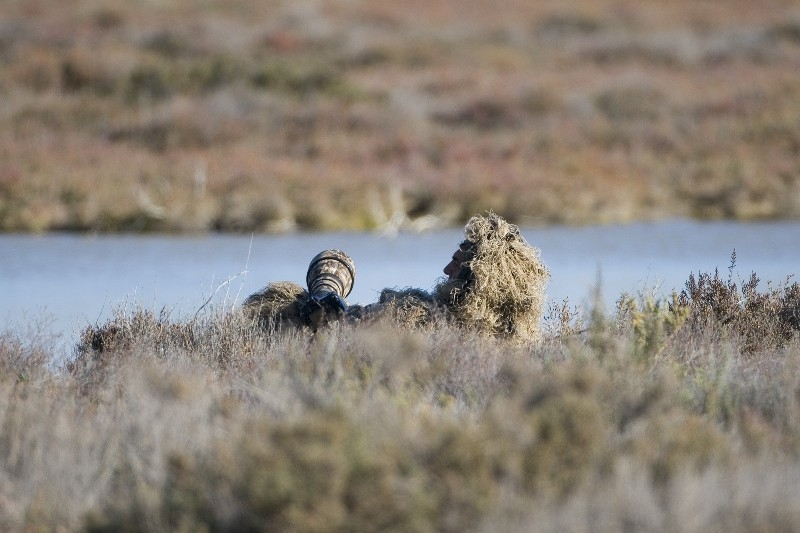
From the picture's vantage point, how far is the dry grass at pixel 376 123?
1153 inches

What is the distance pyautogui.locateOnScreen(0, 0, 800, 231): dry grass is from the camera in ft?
96.1

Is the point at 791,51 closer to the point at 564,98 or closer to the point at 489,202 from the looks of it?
→ the point at 564,98

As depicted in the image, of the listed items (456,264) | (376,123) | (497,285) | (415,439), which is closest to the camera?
(415,439)

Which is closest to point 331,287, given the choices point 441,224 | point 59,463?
point 59,463

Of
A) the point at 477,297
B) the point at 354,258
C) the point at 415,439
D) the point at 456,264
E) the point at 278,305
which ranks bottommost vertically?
the point at 415,439

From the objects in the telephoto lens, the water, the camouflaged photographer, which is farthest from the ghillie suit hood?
the water

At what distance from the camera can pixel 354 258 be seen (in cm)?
2277

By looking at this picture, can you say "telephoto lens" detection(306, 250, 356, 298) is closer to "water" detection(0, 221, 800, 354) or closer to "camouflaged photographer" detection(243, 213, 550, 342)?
"camouflaged photographer" detection(243, 213, 550, 342)

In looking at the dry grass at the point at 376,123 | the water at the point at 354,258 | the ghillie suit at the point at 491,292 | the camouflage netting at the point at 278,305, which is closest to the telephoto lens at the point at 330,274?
the camouflage netting at the point at 278,305

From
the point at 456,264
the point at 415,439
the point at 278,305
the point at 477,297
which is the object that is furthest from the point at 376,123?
the point at 415,439

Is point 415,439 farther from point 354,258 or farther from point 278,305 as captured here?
point 354,258

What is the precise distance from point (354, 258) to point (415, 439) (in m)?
17.3

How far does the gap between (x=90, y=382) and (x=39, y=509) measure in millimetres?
2681

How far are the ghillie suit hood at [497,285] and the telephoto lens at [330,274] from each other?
2.93 feet
